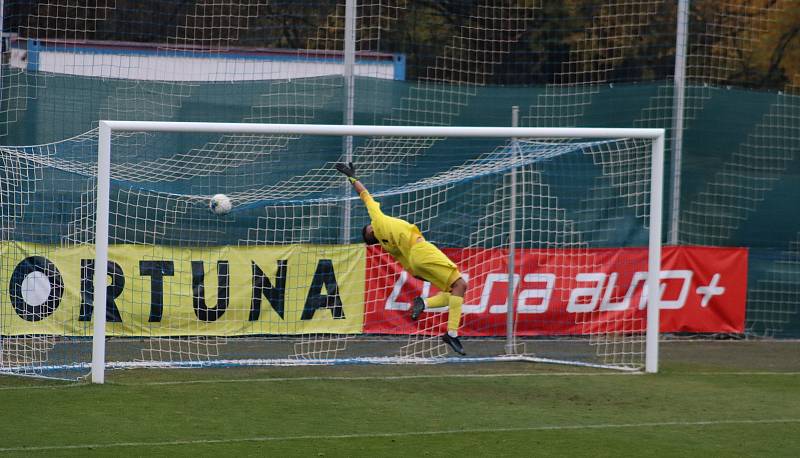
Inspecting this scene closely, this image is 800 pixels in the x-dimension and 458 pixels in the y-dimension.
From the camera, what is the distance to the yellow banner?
12312mm

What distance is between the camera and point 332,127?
1085cm

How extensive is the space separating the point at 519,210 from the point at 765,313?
3.64 meters

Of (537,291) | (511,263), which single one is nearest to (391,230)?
(511,263)

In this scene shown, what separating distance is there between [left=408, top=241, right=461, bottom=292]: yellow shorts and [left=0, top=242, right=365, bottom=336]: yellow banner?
7.93ft

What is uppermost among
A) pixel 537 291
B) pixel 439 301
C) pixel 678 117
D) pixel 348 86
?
pixel 348 86

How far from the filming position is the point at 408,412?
9.22 meters

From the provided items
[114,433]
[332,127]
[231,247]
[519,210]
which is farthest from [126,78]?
[114,433]

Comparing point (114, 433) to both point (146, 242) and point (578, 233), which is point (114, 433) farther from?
point (578, 233)

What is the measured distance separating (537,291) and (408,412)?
5.20 m

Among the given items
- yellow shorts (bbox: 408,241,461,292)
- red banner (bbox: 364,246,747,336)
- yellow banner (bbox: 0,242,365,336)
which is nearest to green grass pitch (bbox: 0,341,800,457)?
yellow shorts (bbox: 408,241,461,292)

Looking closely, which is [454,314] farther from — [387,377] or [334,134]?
[334,134]

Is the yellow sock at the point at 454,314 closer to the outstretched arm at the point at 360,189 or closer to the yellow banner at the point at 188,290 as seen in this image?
the outstretched arm at the point at 360,189

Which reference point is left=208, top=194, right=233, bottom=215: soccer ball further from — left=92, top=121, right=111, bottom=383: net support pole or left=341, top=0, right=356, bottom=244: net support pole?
left=341, top=0, right=356, bottom=244: net support pole

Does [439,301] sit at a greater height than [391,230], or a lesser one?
lesser
